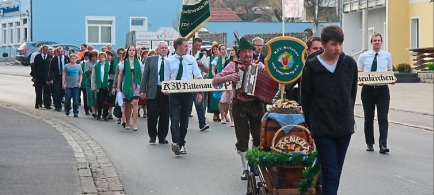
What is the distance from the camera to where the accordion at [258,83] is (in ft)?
31.1

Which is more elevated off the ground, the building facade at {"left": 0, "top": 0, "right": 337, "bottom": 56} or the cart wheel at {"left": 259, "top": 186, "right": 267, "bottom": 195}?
the building facade at {"left": 0, "top": 0, "right": 337, "bottom": 56}

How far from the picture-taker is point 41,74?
23.9 meters

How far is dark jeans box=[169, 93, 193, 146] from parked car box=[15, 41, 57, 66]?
36758 millimetres

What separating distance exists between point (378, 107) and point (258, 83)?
426cm

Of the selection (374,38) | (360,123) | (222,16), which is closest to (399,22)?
(360,123)

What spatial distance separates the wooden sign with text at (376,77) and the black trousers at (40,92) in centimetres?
1284

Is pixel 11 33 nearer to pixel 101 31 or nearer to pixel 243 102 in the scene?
pixel 101 31

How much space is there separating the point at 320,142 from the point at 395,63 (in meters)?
33.2

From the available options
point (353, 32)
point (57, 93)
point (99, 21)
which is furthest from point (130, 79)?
point (99, 21)

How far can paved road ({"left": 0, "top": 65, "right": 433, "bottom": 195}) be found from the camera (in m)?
10.1

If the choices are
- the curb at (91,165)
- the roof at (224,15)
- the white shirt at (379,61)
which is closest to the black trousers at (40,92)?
the curb at (91,165)

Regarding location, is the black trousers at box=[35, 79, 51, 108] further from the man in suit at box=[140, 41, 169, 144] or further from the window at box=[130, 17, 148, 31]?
the window at box=[130, 17, 148, 31]

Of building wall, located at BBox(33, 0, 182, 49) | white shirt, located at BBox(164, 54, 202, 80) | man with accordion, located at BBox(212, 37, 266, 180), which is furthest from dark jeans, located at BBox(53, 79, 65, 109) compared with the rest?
building wall, located at BBox(33, 0, 182, 49)

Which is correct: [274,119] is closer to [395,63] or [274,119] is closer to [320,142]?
[320,142]
